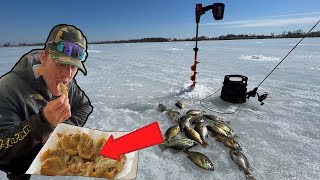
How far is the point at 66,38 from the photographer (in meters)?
1.62

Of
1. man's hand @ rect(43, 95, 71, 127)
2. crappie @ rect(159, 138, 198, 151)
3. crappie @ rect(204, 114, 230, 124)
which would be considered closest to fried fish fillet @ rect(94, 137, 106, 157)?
man's hand @ rect(43, 95, 71, 127)

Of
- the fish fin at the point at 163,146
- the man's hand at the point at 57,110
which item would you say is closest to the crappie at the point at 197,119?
the fish fin at the point at 163,146

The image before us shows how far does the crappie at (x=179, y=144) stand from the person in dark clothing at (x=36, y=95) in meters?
1.94

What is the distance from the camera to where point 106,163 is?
6.16 feet

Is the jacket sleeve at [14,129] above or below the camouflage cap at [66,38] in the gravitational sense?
below

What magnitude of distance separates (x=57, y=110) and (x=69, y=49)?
1.54 feet

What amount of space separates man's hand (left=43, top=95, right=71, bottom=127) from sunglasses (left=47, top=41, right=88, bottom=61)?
1.16 feet

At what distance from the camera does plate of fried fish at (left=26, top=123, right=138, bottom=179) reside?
177 centimetres

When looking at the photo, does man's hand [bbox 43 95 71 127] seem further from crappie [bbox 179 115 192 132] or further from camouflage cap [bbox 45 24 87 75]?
crappie [bbox 179 115 192 132]

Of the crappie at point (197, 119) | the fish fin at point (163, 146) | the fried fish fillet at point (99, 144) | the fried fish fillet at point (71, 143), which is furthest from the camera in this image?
the crappie at point (197, 119)

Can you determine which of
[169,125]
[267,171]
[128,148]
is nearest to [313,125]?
[267,171]

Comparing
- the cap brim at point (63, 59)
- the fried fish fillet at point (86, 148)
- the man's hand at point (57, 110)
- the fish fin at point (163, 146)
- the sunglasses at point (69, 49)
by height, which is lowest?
the fish fin at point (163, 146)

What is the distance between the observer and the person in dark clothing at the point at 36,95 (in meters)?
1.47

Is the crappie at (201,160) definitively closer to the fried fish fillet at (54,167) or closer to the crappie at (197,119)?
the crappie at (197,119)
